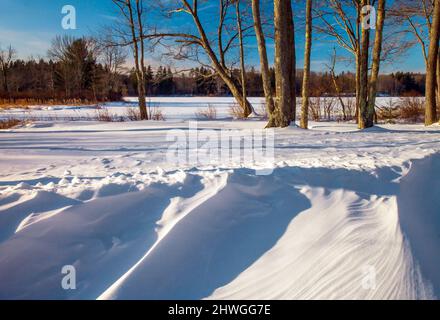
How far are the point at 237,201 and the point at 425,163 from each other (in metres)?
2.42

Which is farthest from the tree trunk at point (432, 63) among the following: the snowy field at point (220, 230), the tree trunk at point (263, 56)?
the snowy field at point (220, 230)

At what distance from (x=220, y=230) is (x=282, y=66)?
5195 mm

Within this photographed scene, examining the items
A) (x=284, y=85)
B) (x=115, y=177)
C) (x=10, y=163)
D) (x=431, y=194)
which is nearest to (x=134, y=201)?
(x=115, y=177)

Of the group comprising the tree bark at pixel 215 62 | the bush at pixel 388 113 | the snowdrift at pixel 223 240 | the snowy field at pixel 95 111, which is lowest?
the snowdrift at pixel 223 240

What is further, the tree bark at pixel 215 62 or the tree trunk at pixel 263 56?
the tree bark at pixel 215 62

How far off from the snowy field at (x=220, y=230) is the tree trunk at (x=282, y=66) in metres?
3.67

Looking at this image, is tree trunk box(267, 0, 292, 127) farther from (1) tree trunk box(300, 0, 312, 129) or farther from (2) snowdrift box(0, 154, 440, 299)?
(2) snowdrift box(0, 154, 440, 299)

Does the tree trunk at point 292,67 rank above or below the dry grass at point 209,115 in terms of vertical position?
above

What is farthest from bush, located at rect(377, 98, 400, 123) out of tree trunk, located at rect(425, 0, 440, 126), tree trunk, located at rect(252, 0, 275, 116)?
tree trunk, located at rect(252, 0, 275, 116)

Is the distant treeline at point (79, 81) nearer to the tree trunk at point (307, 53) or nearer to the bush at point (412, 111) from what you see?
the bush at point (412, 111)

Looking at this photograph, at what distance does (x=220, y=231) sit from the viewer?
6.38 ft

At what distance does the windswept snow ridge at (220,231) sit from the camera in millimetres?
1548

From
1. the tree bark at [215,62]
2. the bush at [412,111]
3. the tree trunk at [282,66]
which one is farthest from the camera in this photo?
the bush at [412,111]

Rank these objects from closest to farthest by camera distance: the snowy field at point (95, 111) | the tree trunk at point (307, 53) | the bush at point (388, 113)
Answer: the tree trunk at point (307, 53), the snowy field at point (95, 111), the bush at point (388, 113)
